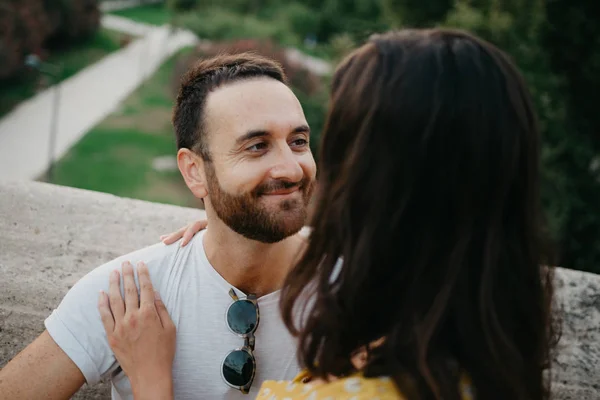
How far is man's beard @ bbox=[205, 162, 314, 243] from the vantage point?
6.25ft

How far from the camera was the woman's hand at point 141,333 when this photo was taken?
172cm

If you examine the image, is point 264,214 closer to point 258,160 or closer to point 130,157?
point 258,160

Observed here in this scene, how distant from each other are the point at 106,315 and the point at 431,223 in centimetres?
96

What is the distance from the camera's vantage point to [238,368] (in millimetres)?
1811

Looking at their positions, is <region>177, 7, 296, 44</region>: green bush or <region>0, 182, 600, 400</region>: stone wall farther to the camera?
<region>177, 7, 296, 44</region>: green bush

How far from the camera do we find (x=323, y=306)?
1.35 m

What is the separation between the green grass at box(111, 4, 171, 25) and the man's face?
39.2m

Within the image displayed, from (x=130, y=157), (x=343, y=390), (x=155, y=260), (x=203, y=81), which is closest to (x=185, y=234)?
(x=155, y=260)

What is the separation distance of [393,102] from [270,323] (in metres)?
0.91

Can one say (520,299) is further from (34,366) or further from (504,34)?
(504,34)

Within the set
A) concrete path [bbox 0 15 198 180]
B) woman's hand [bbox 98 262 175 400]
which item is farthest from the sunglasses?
concrete path [bbox 0 15 198 180]

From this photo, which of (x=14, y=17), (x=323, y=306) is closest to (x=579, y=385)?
(x=323, y=306)

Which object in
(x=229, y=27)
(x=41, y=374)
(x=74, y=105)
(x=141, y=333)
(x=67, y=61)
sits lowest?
(x=67, y=61)

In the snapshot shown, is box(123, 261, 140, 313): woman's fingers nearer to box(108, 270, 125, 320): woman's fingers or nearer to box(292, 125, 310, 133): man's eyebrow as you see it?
box(108, 270, 125, 320): woman's fingers
